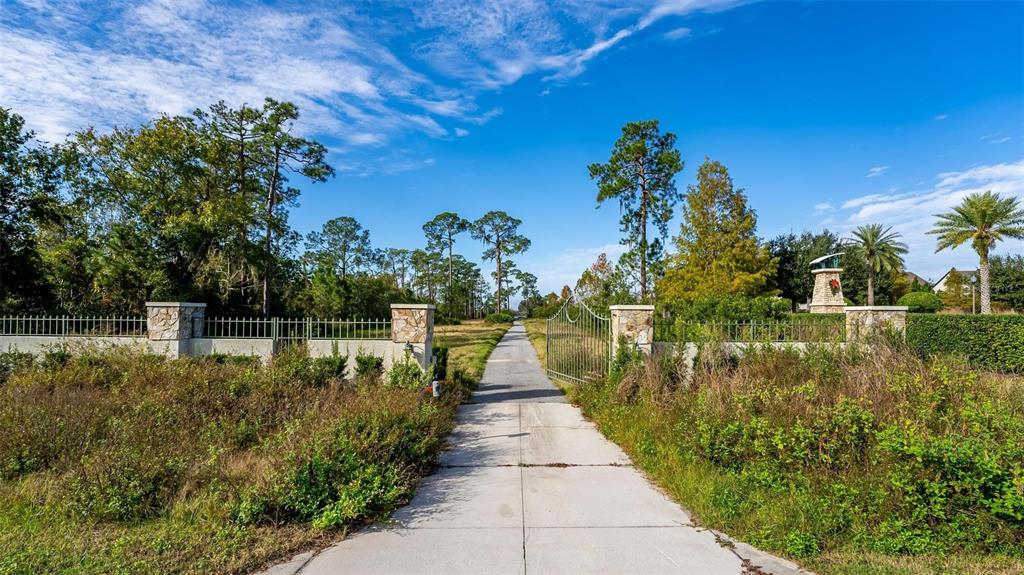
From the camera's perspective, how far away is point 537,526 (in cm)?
404

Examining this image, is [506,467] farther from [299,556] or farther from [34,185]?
[34,185]

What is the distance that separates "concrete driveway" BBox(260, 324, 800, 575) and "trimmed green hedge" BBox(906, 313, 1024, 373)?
11.1 m

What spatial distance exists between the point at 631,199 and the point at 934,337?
1322cm

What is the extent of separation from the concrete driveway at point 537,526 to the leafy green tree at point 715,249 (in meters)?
17.8

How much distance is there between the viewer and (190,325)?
955 cm

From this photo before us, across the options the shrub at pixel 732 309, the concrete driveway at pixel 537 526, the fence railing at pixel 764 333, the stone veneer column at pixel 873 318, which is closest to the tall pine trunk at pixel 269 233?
the concrete driveway at pixel 537 526

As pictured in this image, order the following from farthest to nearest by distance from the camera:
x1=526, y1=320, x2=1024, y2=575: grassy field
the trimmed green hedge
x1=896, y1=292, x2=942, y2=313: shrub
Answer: x1=896, y1=292, x2=942, y2=313: shrub → the trimmed green hedge → x1=526, y1=320, x2=1024, y2=575: grassy field

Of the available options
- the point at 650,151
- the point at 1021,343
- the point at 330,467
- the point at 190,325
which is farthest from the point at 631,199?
the point at 330,467

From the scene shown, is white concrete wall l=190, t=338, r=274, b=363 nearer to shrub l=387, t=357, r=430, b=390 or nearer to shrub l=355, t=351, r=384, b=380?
shrub l=355, t=351, r=384, b=380

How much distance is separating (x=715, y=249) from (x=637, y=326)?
52.6 ft

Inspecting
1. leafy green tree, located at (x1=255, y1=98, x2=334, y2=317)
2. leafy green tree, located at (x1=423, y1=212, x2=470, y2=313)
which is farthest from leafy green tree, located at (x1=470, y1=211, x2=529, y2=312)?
leafy green tree, located at (x1=255, y1=98, x2=334, y2=317)

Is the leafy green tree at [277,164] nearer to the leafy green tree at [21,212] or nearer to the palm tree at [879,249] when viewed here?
the leafy green tree at [21,212]

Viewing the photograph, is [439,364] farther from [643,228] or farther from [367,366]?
[643,228]

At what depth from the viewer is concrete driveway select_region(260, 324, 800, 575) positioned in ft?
11.2
